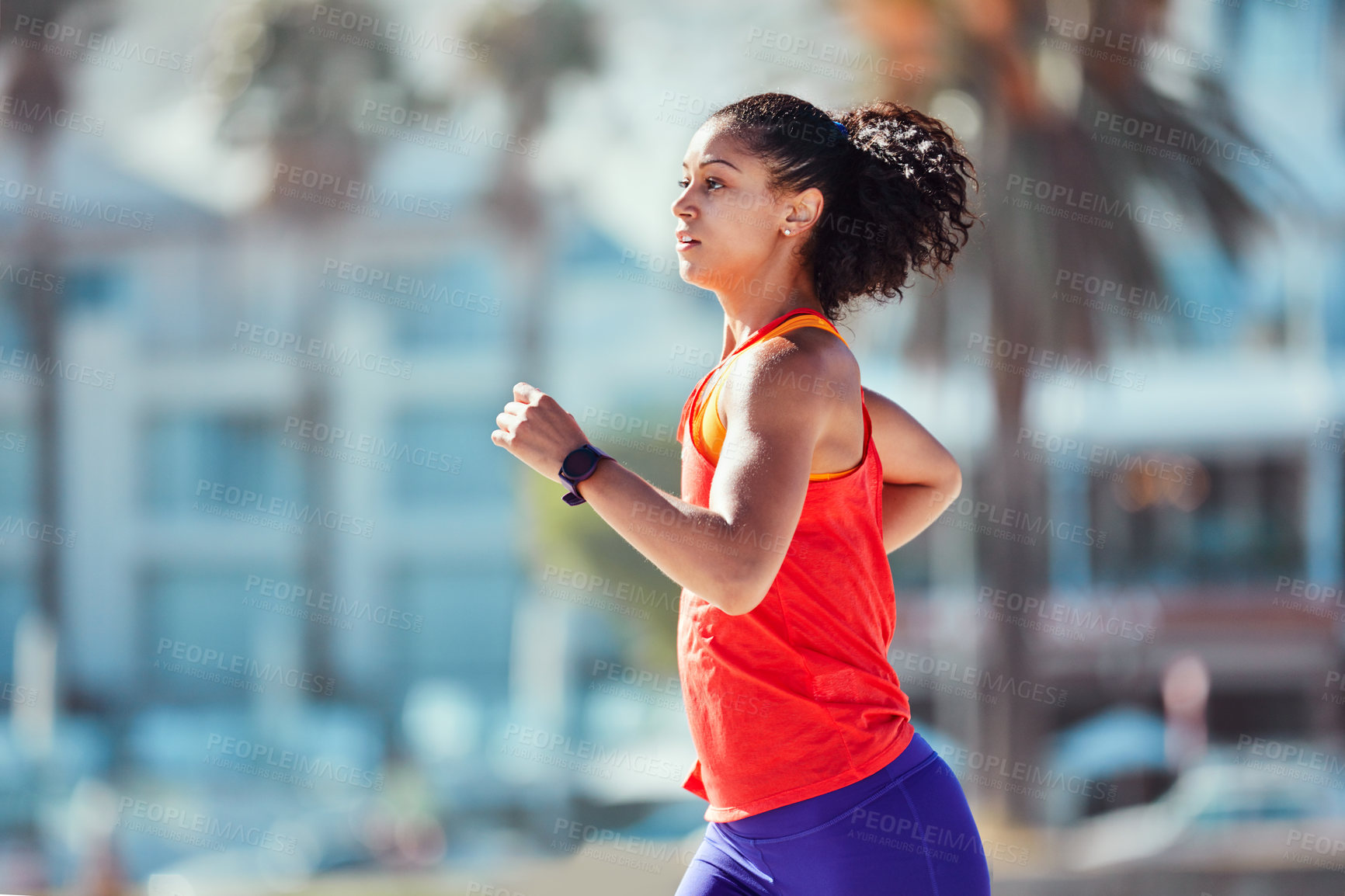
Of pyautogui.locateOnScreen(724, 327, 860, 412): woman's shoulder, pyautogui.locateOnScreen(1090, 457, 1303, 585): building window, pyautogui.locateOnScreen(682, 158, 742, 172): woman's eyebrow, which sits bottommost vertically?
pyautogui.locateOnScreen(1090, 457, 1303, 585): building window

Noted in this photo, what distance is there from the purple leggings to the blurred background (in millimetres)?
1294

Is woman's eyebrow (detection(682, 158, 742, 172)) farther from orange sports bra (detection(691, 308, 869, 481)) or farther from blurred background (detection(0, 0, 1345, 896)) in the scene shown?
blurred background (detection(0, 0, 1345, 896))

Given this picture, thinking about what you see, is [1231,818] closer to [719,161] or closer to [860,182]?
[860,182]

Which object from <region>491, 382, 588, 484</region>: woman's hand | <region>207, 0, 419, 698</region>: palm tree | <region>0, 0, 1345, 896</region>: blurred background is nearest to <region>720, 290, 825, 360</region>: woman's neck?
<region>491, 382, 588, 484</region>: woman's hand

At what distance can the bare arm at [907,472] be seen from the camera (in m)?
1.82

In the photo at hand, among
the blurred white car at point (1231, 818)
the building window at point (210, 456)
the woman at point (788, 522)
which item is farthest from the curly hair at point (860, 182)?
the building window at point (210, 456)

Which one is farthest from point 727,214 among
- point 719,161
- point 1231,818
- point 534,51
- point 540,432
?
point 534,51

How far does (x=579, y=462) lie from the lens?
1.47 metres

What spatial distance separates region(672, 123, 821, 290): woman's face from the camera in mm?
1655

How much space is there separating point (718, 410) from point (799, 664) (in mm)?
317

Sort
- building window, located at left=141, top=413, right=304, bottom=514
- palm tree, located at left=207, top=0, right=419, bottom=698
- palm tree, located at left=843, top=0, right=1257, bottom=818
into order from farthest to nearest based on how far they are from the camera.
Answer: building window, located at left=141, top=413, right=304, bottom=514, palm tree, located at left=207, top=0, right=419, bottom=698, palm tree, located at left=843, top=0, right=1257, bottom=818

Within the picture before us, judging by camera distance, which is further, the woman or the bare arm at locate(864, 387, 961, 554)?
the bare arm at locate(864, 387, 961, 554)

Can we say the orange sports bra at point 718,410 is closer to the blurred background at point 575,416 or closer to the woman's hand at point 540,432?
the woman's hand at point 540,432

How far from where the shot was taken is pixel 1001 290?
10.6m
